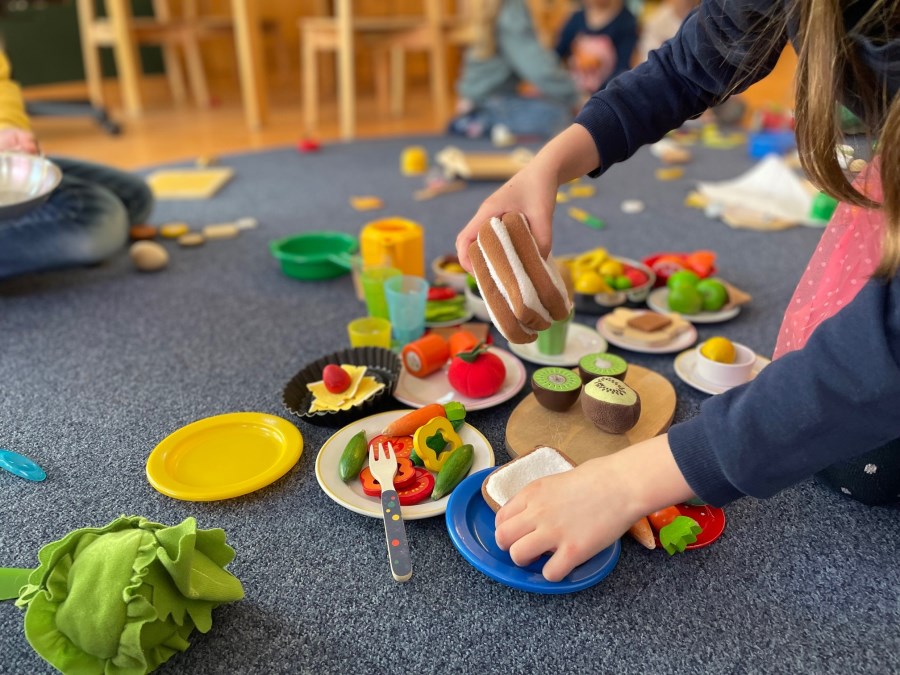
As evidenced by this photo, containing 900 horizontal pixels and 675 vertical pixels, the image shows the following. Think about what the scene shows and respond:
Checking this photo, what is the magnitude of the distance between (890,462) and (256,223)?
1225 mm

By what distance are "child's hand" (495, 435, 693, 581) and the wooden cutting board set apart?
0.49 feet

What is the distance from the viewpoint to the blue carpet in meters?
0.50

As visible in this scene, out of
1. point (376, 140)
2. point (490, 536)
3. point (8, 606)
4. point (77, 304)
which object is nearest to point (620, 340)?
point (490, 536)

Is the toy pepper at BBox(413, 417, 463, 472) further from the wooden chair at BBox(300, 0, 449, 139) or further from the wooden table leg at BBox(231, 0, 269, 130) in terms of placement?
the wooden table leg at BBox(231, 0, 269, 130)

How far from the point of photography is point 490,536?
0.58 metres

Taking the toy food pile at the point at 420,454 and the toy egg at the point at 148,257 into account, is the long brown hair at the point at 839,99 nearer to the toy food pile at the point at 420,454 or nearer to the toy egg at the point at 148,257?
the toy food pile at the point at 420,454

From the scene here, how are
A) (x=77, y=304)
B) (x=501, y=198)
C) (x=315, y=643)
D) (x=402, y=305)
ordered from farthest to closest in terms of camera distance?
(x=77, y=304), (x=402, y=305), (x=501, y=198), (x=315, y=643)

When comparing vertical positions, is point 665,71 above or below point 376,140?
above

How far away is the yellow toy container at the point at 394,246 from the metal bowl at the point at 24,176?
426 mm

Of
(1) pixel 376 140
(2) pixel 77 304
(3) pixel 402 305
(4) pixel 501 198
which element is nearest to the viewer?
(4) pixel 501 198

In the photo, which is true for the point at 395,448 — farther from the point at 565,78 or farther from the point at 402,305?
the point at 565,78

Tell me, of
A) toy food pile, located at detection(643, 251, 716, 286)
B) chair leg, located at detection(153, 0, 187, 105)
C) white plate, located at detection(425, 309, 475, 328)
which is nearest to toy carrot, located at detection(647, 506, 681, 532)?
white plate, located at detection(425, 309, 475, 328)

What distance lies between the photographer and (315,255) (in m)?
1.21

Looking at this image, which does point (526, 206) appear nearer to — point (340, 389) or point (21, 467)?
point (340, 389)
